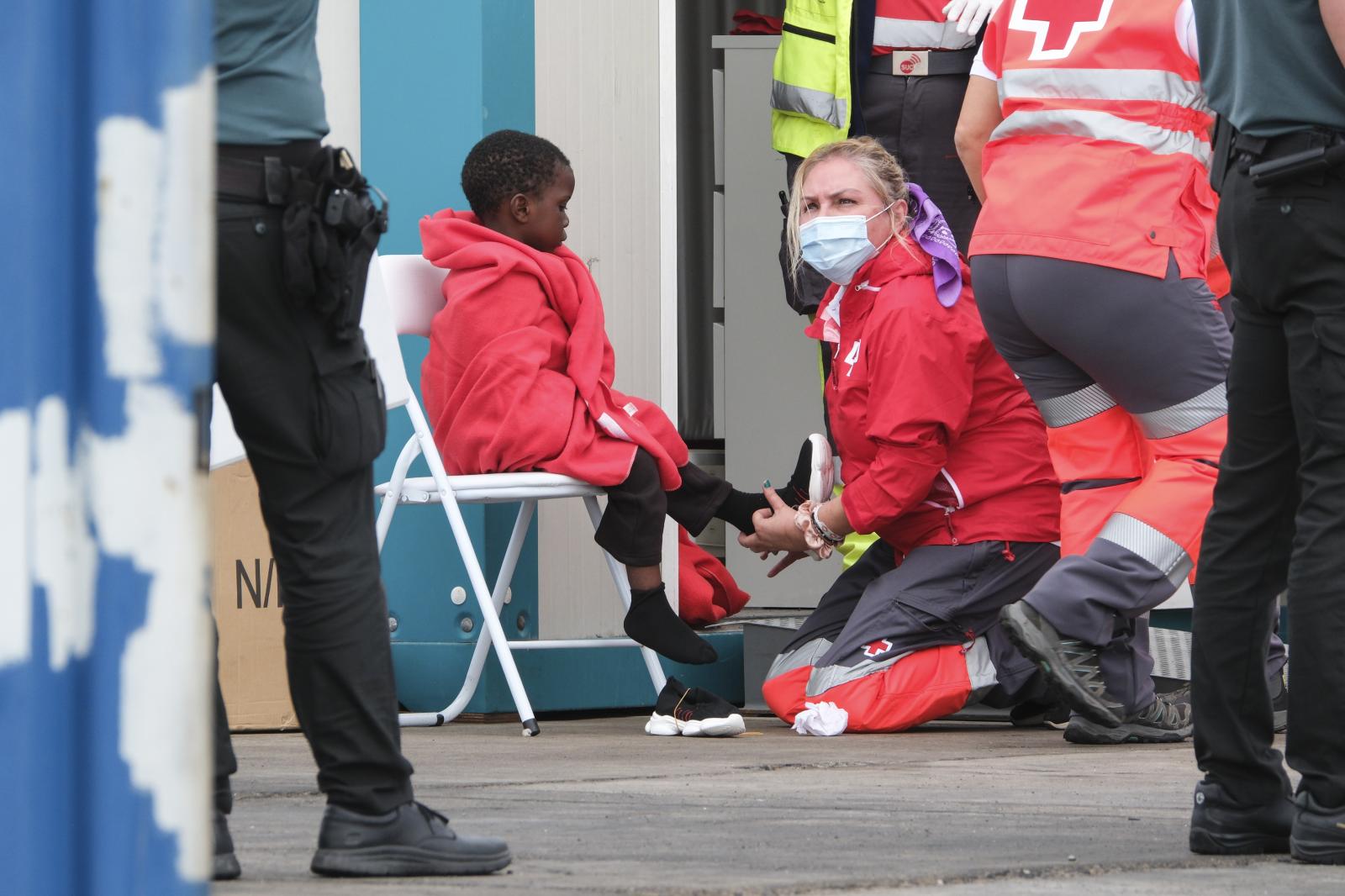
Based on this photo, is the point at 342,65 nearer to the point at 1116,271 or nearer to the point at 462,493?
the point at 462,493

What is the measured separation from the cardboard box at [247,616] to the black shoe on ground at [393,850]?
8.06ft

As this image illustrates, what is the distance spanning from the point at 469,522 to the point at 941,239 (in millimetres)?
1342

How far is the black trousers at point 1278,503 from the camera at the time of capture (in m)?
2.38

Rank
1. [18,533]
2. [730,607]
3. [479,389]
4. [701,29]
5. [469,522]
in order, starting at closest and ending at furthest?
[18,533]
[479,389]
[469,522]
[730,607]
[701,29]

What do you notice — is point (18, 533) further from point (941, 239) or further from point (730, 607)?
point (730, 607)

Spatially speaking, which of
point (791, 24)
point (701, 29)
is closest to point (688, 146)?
point (701, 29)

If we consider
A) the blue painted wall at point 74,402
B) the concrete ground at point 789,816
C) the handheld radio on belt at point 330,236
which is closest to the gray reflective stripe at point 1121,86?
the concrete ground at point 789,816

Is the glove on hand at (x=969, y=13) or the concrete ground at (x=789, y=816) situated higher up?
the glove on hand at (x=969, y=13)

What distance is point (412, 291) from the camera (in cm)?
468

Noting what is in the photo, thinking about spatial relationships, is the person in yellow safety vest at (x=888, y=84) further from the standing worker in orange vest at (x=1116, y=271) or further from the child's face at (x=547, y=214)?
the standing worker in orange vest at (x=1116, y=271)

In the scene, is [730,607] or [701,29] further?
[701,29]

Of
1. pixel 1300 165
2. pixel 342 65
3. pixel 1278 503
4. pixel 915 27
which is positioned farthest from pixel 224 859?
pixel 915 27

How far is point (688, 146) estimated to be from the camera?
7477 millimetres

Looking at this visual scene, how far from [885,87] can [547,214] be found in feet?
4.23
